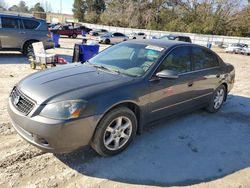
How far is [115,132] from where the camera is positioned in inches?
138

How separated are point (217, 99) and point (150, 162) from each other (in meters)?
2.81

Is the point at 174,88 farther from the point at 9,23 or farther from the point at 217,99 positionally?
the point at 9,23

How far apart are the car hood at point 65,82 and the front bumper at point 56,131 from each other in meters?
0.27

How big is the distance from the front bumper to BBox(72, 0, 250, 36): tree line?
4467cm

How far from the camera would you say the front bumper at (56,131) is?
2926 millimetres

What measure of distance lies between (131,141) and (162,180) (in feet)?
2.64

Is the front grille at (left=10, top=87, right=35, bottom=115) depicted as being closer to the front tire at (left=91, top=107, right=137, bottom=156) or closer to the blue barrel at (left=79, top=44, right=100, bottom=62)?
the front tire at (left=91, top=107, right=137, bottom=156)

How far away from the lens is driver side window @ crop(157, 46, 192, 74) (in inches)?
164

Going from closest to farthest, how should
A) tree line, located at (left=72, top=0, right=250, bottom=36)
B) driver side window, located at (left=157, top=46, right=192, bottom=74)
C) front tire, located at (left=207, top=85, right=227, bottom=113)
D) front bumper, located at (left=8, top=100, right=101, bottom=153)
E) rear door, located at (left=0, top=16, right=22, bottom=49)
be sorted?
front bumper, located at (left=8, top=100, right=101, bottom=153), driver side window, located at (left=157, top=46, right=192, bottom=74), front tire, located at (left=207, top=85, right=227, bottom=113), rear door, located at (left=0, top=16, right=22, bottom=49), tree line, located at (left=72, top=0, right=250, bottom=36)

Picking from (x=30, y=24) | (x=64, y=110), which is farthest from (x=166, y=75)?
(x=30, y=24)

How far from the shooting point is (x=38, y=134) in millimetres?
2988

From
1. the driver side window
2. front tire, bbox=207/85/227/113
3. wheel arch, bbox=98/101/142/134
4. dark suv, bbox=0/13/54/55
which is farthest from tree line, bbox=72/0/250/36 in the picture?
wheel arch, bbox=98/101/142/134

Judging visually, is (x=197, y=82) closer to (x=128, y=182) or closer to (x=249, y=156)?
(x=249, y=156)

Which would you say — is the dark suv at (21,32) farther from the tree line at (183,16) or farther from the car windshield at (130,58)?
the tree line at (183,16)
